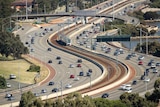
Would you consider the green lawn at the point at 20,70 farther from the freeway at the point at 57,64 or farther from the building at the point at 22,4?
the building at the point at 22,4

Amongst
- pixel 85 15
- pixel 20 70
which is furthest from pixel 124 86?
pixel 85 15

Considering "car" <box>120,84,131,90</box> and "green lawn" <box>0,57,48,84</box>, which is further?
"green lawn" <box>0,57,48,84</box>

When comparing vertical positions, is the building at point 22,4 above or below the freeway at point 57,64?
above

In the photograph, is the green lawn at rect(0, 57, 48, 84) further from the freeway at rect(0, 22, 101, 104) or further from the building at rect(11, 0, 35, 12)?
the building at rect(11, 0, 35, 12)

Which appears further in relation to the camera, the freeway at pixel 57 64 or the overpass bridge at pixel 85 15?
the overpass bridge at pixel 85 15

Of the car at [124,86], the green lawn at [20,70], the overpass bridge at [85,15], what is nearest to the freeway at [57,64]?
the green lawn at [20,70]

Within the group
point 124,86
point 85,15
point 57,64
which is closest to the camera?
point 124,86

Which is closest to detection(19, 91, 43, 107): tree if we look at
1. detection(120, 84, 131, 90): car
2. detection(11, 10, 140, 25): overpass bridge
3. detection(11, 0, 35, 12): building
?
detection(120, 84, 131, 90): car

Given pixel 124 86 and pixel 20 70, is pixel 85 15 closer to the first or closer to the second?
pixel 20 70

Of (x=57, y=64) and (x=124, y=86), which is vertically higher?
(x=124, y=86)
